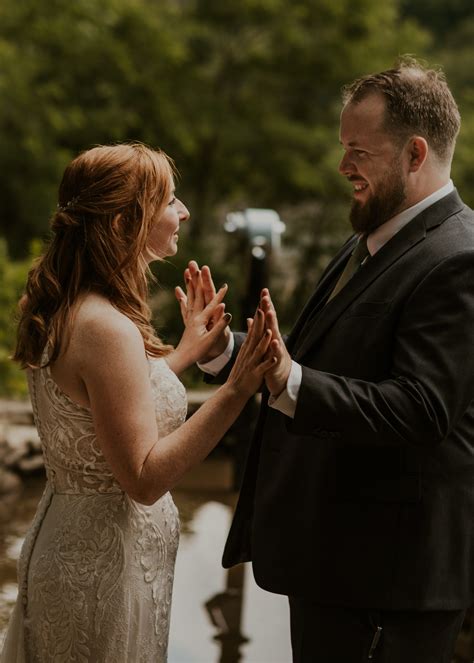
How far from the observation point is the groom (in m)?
2.47

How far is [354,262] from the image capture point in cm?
283

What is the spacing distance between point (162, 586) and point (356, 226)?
1.07 metres

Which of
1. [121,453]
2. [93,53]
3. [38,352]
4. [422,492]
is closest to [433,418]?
[422,492]

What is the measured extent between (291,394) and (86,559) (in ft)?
2.24

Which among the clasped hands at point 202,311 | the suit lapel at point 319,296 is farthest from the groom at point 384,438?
the clasped hands at point 202,311

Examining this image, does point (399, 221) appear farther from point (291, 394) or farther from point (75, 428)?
point (75, 428)

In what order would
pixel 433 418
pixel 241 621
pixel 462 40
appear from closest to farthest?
1. pixel 433 418
2. pixel 241 621
3. pixel 462 40

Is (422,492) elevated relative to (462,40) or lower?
lower

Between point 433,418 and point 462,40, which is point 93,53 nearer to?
point 462,40

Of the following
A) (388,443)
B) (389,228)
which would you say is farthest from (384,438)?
(389,228)

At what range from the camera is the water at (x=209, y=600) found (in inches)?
189

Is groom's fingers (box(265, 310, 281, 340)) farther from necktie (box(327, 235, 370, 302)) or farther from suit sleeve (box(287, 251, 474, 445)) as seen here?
necktie (box(327, 235, 370, 302))

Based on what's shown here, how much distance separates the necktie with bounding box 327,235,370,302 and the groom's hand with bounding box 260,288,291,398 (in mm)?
377

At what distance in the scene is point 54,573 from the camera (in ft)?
8.59
